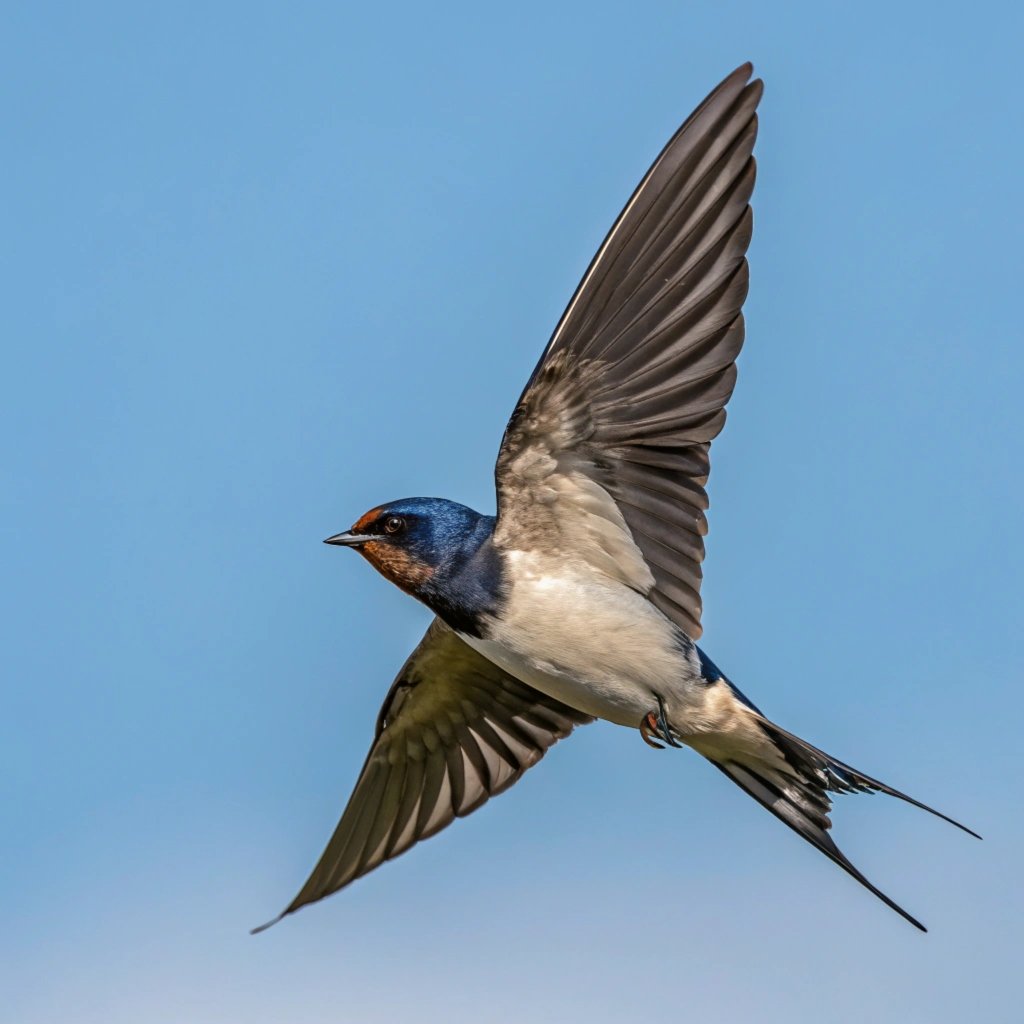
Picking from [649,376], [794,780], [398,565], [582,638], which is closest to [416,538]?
[398,565]

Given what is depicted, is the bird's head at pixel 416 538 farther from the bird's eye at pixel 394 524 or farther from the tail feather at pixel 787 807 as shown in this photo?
the tail feather at pixel 787 807

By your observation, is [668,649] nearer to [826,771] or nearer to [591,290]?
[826,771]

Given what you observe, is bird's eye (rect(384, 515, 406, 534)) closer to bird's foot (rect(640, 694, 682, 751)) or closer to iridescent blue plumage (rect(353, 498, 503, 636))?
iridescent blue plumage (rect(353, 498, 503, 636))

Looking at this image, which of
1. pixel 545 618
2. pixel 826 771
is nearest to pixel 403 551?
pixel 545 618

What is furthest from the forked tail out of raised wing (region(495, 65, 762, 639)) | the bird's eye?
the bird's eye

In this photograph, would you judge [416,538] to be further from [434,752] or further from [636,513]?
[434,752]

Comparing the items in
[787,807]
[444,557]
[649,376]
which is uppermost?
[649,376]
